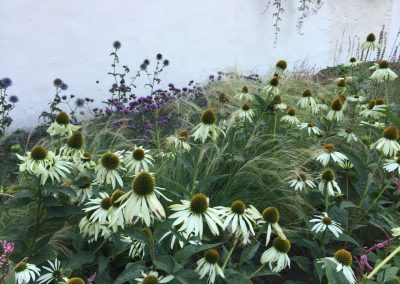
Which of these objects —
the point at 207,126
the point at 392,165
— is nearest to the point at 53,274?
the point at 207,126

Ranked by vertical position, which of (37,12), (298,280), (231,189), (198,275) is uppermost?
(37,12)

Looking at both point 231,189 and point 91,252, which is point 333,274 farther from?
point 231,189

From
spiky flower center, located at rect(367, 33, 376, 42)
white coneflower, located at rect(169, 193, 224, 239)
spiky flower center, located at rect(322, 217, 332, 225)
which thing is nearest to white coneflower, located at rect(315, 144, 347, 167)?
spiky flower center, located at rect(322, 217, 332, 225)

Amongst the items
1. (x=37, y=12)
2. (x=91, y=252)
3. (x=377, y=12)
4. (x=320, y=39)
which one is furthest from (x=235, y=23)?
(x=91, y=252)

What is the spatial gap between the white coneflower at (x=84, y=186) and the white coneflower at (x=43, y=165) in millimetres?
119

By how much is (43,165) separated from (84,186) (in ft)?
0.90

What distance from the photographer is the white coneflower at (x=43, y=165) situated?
5.89 feet

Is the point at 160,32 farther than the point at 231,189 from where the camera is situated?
Yes

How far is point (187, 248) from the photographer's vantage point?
1.67 meters

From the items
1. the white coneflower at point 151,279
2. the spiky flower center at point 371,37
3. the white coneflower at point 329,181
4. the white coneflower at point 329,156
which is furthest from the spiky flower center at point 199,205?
the spiky flower center at point 371,37

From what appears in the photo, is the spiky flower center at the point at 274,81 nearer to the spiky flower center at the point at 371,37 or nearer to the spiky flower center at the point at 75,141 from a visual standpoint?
the spiky flower center at the point at 371,37

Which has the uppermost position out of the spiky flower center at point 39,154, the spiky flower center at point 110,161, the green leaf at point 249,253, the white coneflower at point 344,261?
the spiky flower center at point 39,154

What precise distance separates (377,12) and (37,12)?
21.4 feet

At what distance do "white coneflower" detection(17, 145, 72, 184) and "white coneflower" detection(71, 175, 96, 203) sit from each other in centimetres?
12
